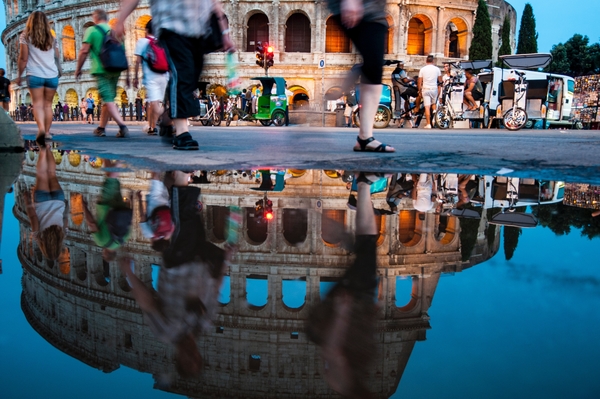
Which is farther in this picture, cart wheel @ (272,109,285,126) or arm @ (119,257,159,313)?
cart wheel @ (272,109,285,126)

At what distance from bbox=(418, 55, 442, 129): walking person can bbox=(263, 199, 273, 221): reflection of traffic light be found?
32.4ft

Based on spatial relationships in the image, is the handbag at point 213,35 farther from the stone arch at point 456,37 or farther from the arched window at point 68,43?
the arched window at point 68,43

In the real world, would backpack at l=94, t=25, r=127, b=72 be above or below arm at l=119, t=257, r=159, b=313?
above

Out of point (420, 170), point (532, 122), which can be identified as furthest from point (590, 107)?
point (420, 170)

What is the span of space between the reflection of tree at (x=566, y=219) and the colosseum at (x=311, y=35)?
84.0 feet

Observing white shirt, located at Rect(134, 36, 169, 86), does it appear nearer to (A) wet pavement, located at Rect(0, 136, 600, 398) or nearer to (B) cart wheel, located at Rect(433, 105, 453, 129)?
(A) wet pavement, located at Rect(0, 136, 600, 398)

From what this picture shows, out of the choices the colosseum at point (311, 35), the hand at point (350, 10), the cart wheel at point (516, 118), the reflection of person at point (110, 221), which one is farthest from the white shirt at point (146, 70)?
the colosseum at point (311, 35)

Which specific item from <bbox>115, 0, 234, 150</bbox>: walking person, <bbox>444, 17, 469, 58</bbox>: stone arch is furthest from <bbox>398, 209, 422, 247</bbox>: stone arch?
<bbox>444, 17, 469, 58</bbox>: stone arch

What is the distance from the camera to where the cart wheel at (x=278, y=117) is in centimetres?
1744

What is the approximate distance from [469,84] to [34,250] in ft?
44.1

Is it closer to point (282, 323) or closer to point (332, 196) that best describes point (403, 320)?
point (282, 323)

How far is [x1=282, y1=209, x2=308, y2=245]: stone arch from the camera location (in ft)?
4.68

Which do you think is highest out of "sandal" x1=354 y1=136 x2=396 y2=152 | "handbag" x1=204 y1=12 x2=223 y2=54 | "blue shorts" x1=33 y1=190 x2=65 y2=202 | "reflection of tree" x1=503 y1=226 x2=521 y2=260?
"handbag" x1=204 y1=12 x2=223 y2=54

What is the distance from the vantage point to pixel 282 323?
0.80 m
